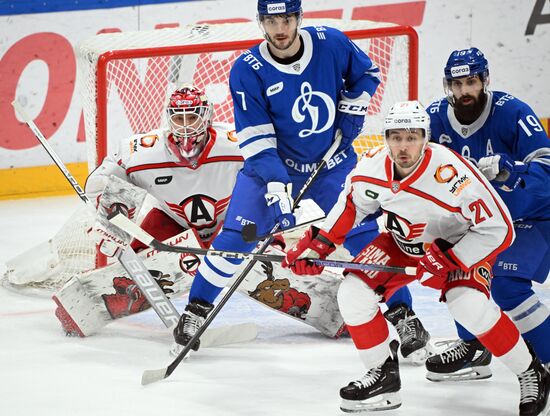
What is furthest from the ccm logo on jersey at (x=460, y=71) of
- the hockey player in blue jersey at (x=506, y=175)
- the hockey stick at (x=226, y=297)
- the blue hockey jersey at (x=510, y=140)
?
the hockey stick at (x=226, y=297)

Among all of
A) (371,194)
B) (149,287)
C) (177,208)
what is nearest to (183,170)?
(177,208)

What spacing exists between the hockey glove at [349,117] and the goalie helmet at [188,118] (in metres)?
0.47

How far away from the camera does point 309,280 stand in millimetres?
4277

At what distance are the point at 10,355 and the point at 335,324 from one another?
1.15m

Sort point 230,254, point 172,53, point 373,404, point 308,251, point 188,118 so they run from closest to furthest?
1. point 373,404
2. point 308,251
3. point 230,254
4. point 188,118
5. point 172,53

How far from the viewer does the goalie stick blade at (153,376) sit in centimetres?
370

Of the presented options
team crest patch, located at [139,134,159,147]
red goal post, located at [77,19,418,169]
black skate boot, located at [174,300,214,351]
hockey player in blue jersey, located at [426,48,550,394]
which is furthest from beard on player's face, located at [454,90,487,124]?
red goal post, located at [77,19,418,169]

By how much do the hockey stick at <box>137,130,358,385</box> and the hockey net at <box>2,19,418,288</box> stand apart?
3.63 feet

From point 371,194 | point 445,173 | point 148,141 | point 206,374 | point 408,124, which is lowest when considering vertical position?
point 206,374

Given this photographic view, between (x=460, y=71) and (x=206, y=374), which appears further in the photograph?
(x=206, y=374)

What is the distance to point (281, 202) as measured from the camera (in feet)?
12.7

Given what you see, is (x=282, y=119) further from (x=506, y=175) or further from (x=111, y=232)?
(x=506, y=175)

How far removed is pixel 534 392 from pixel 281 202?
1064 mm

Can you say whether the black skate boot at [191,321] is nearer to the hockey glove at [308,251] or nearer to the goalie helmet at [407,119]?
the hockey glove at [308,251]
